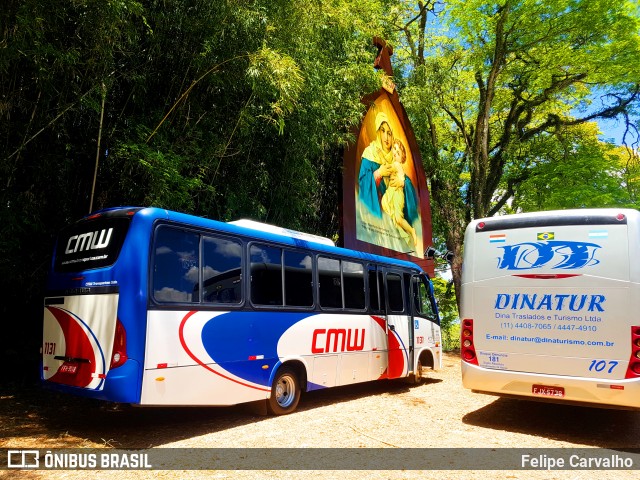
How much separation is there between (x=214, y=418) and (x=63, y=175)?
15.6 ft

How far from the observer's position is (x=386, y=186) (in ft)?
57.1

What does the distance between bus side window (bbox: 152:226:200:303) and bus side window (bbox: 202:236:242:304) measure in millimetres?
151

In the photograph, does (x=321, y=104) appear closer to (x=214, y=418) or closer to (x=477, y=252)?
(x=477, y=252)

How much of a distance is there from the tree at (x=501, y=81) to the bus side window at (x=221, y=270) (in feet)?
44.9

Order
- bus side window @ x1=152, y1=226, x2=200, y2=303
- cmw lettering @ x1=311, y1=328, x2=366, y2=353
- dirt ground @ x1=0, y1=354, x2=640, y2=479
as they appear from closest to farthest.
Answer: dirt ground @ x1=0, y1=354, x2=640, y2=479 < bus side window @ x1=152, y1=226, x2=200, y2=303 < cmw lettering @ x1=311, y1=328, x2=366, y2=353

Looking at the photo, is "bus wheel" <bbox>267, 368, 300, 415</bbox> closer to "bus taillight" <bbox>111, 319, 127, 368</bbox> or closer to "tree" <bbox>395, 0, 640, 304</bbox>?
"bus taillight" <bbox>111, 319, 127, 368</bbox>

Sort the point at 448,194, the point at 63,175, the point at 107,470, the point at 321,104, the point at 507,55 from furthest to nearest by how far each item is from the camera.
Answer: the point at 448,194 < the point at 507,55 < the point at 321,104 < the point at 63,175 < the point at 107,470

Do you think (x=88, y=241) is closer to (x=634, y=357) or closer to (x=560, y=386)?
(x=560, y=386)

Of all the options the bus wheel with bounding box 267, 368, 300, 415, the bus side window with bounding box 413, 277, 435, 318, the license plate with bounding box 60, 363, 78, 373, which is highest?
the bus side window with bounding box 413, 277, 435, 318

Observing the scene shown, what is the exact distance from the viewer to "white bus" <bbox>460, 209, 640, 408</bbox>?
6.34 metres

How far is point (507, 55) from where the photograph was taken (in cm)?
1956

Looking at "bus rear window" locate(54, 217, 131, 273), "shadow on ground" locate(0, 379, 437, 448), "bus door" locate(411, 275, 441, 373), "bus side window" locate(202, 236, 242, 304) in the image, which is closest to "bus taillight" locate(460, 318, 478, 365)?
"shadow on ground" locate(0, 379, 437, 448)

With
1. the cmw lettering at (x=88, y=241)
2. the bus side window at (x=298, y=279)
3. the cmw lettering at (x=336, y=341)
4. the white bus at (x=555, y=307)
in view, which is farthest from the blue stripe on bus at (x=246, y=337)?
the white bus at (x=555, y=307)

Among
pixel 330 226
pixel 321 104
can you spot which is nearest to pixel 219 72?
pixel 321 104
